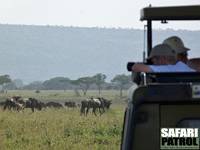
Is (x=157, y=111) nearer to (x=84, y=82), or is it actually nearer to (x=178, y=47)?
(x=178, y=47)

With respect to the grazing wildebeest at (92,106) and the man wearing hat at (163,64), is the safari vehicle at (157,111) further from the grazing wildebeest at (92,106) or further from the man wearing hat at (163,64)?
the grazing wildebeest at (92,106)

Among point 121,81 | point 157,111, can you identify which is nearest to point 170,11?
point 157,111

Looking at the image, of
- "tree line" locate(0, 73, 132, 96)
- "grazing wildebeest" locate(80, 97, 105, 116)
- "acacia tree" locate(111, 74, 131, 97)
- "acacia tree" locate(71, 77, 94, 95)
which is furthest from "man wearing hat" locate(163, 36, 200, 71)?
"acacia tree" locate(111, 74, 131, 97)

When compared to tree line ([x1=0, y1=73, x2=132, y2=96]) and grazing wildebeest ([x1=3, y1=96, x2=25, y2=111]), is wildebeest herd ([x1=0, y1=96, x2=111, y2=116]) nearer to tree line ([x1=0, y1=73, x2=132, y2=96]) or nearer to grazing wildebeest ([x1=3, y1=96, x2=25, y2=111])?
grazing wildebeest ([x1=3, y1=96, x2=25, y2=111])

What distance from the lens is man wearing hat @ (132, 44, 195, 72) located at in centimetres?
352

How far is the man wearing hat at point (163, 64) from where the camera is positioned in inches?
139

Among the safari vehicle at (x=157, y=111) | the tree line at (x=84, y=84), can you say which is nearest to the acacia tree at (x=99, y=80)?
the tree line at (x=84, y=84)

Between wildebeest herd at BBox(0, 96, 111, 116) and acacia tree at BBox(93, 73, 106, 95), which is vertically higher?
wildebeest herd at BBox(0, 96, 111, 116)

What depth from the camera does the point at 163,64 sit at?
12.3 feet

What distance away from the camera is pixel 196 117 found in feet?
10.1

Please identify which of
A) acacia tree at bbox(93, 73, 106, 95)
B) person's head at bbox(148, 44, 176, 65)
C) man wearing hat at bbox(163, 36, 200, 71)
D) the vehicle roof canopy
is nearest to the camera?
person's head at bbox(148, 44, 176, 65)

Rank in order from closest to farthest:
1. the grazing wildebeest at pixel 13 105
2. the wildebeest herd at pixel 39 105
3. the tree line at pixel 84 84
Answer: the wildebeest herd at pixel 39 105
the grazing wildebeest at pixel 13 105
the tree line at pixel 84 84

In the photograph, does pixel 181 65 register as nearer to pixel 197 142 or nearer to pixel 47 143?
pixel 197 142

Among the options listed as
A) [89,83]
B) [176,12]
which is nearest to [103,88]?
[89,83]
